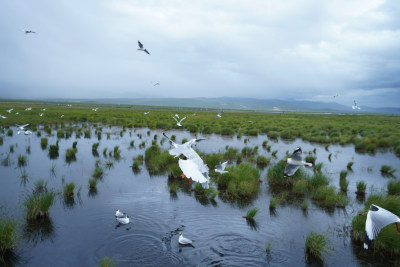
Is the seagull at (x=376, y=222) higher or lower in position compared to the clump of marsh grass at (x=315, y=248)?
higher

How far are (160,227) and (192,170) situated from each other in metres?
3.05

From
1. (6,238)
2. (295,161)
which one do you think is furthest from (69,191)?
(295,161)

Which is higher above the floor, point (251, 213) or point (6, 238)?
point (6, 238)

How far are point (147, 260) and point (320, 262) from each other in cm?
463

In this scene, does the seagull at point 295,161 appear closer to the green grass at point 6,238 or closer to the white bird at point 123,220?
the white bird at point 123,220

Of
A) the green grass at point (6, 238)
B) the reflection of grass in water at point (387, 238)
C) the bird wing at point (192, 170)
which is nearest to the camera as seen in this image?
the bird wing at point (192, 170)

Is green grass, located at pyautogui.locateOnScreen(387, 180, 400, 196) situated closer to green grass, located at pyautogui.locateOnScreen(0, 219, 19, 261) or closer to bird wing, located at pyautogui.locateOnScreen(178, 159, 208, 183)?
bird wing, located at pyautogui.locateOnScreen(178, 159, 208, 183)

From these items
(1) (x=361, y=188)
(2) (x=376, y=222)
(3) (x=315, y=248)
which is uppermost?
(2) (x=376, y=222)

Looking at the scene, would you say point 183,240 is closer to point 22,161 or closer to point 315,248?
point 315,248

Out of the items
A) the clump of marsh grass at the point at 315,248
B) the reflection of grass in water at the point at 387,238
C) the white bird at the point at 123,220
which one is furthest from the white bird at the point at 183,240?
the reflection of grass in water at the point at 387,238

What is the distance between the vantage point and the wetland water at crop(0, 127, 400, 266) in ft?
23.0

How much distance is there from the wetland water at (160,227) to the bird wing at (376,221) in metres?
1.57

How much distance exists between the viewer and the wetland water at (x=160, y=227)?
7020 millimetres

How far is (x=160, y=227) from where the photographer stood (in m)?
8.49
